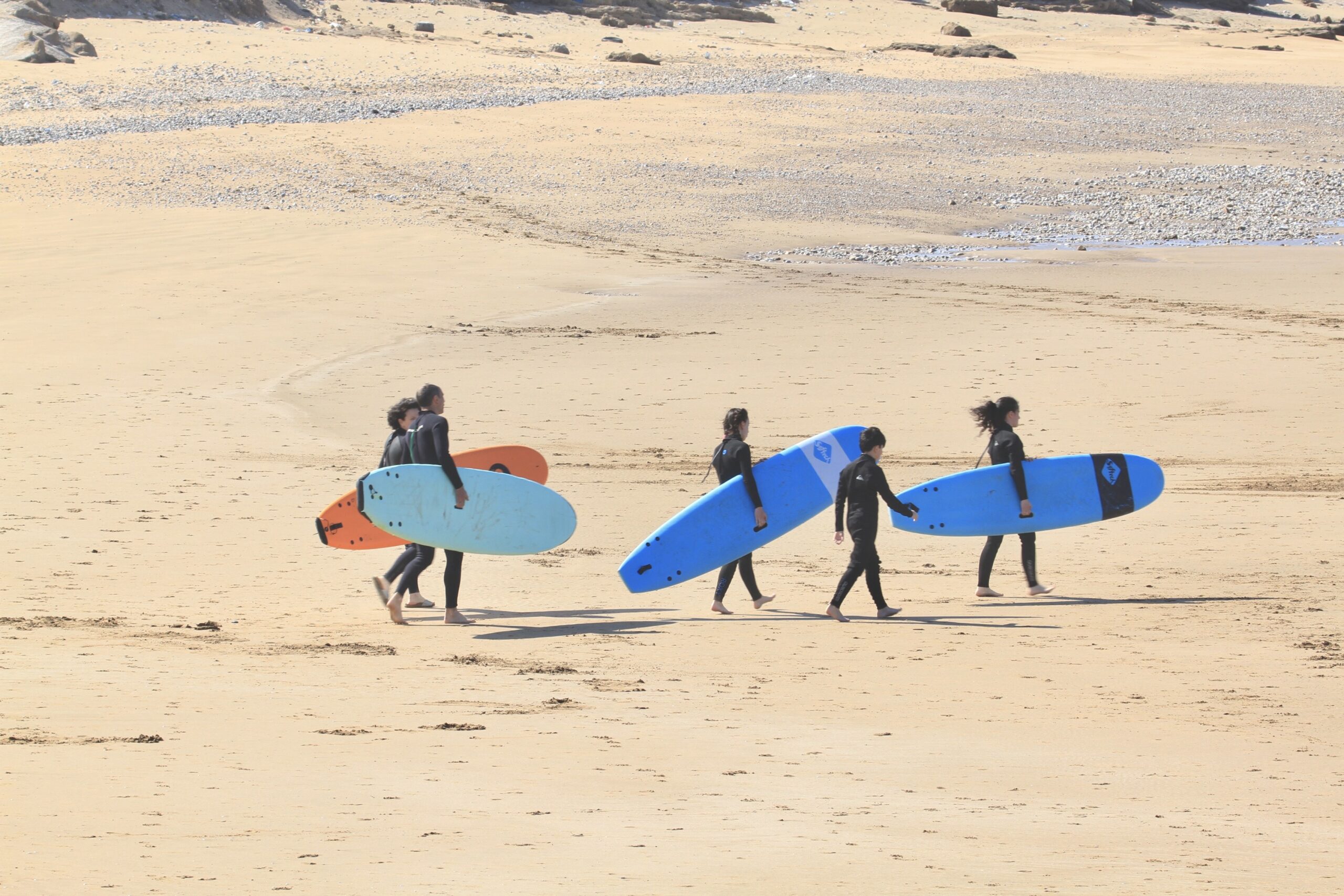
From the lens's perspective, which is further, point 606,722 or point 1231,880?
point 606,722

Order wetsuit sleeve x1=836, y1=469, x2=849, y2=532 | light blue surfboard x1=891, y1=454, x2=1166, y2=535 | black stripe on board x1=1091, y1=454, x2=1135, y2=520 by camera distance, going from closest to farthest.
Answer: wetsuit sleeve x1=836, y1=469, x2=849, y2=532, light blue surfboard x1=891, y1=454, x2=1166, y2=535, black stripe on board x1=1091, y1=454, x2=1135, y2=520

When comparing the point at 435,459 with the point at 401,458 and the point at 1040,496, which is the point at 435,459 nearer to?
A: the point at 401,458

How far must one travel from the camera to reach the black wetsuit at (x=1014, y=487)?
30.0 ft

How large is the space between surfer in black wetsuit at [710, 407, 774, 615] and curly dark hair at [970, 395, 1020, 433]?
147cm

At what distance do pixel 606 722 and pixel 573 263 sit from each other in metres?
15.1

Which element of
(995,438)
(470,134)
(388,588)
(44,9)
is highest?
(44,9)

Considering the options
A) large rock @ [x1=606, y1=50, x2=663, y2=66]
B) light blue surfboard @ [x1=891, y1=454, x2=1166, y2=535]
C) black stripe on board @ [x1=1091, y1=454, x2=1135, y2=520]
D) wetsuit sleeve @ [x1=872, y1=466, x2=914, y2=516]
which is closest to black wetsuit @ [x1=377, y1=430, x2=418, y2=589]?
wetsuit sleeve @ [x1=872, y1=466, x2=914, y2=516]

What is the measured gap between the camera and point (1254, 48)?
4584 cm

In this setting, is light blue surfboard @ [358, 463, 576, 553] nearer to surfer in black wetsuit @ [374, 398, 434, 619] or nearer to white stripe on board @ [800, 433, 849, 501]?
surfer in black wetsuit @ [374, 398, 434, 619]

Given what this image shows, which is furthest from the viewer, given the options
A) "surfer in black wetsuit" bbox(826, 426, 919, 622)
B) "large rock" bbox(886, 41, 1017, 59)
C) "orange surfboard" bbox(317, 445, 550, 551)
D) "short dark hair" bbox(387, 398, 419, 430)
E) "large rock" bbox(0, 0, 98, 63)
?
"large rock" bbox(886, 41, 1017, 59)

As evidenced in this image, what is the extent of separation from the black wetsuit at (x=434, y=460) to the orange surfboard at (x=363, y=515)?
18.7 inches

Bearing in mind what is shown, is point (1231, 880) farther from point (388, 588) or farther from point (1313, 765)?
point (388, 588)

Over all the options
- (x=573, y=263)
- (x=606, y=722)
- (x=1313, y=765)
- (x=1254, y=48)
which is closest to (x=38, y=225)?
(x=573, y=263)

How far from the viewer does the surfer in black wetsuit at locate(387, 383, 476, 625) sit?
8594 millimetres
